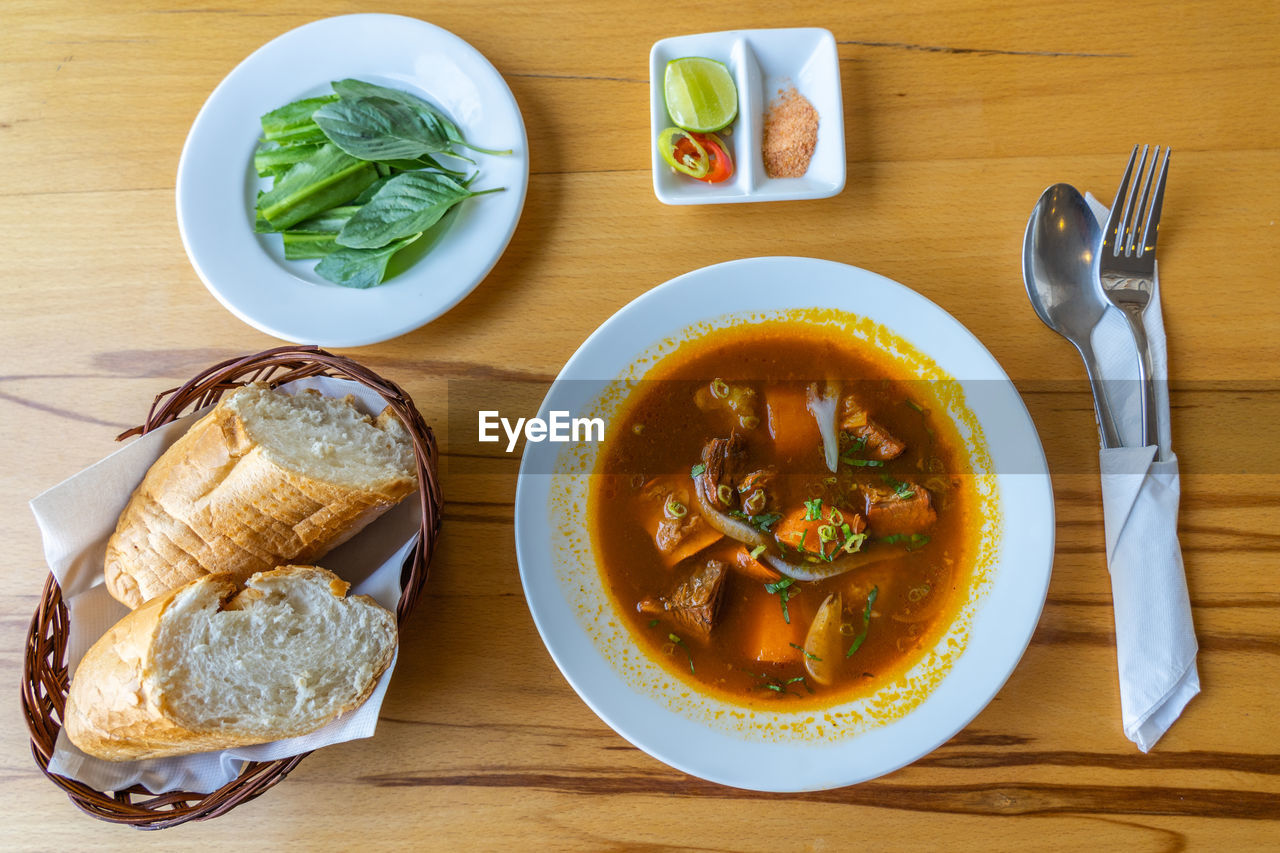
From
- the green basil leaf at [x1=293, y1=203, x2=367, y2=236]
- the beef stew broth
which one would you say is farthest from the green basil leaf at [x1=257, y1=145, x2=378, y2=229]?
the beef stew broth

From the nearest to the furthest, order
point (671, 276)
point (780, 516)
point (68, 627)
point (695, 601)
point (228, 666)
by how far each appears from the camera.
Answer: point (228, 666), point (68, 627), point (695, 601), point (780, 516), point (671, 276)

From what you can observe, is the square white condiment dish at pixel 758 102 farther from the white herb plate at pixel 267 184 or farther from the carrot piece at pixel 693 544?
the carrot piece at pixel 693 544

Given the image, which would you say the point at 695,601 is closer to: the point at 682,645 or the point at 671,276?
the point at 682,645

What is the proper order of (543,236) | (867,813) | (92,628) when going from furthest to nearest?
(543,236), (867,813), (92,628)

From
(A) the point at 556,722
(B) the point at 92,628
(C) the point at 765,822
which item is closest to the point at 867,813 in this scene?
(C) the point at 765,822

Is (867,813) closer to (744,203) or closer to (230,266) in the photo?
(744,203)
